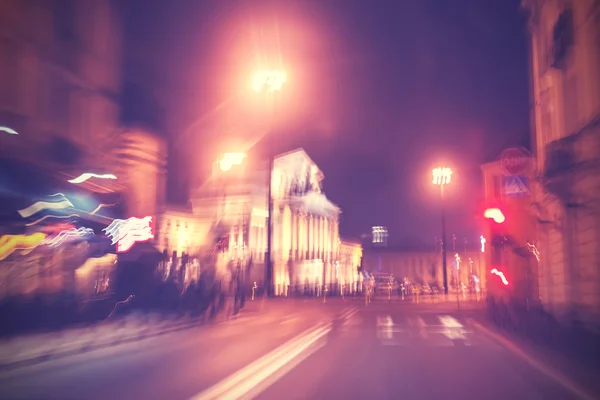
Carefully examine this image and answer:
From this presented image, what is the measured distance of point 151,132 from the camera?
29.0 meters

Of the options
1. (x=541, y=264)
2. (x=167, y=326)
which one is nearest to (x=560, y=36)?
(x=541, y=264)

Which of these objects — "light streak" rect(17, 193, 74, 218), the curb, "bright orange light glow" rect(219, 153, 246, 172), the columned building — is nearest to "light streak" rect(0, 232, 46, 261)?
"light streak" rect(17, 193, 74, 218)

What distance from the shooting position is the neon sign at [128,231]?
24127 millimetres

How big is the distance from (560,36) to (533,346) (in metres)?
11.9

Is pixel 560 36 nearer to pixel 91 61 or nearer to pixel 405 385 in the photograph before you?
pixel 405 385

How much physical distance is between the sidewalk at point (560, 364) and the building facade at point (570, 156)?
12.5ft

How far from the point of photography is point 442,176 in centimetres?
5053

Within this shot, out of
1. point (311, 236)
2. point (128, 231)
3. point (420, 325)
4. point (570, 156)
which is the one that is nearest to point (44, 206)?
point (128, 231)

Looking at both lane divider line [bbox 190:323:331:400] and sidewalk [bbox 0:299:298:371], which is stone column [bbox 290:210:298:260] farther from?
lane divider line [bbox 190:323:331:400]

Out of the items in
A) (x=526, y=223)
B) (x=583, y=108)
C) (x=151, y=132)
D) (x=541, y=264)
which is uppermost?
(x=151, y=132)

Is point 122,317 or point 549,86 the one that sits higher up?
point 549,86

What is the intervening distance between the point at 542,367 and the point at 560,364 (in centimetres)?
72

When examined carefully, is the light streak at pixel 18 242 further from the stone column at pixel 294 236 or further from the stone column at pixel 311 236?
the stone column at pixel 311 236

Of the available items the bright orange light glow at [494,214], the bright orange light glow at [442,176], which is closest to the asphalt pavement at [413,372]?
the bright orange light glow at [494,214]
